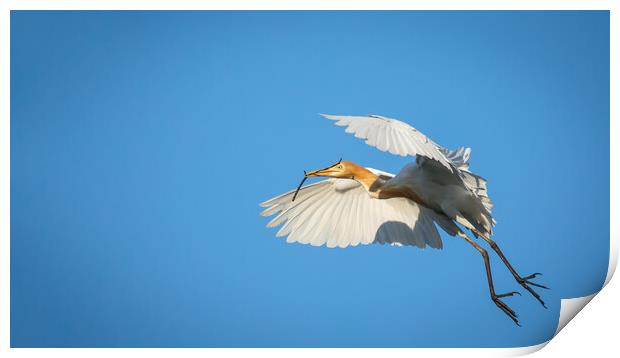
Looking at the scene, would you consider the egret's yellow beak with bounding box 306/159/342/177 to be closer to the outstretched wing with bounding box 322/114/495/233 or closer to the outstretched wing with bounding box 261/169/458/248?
the outstretched wing with bounding box 261/169/458/248

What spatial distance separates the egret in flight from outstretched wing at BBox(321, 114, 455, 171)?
25 cm

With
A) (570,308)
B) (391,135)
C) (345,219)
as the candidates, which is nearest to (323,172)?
(345,219)

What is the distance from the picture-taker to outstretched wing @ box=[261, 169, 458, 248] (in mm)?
3154

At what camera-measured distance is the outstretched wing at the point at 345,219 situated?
3.15 m

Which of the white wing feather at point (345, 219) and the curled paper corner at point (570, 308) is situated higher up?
the white wing feather at point (345, 219)

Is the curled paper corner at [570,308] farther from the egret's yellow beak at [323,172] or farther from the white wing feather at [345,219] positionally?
the egret's yellow beak at [323,172]

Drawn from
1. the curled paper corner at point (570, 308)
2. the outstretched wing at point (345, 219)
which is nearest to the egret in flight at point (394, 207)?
the outstretched wing at point (345, 219)

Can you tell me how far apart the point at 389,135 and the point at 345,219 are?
3.12 ft

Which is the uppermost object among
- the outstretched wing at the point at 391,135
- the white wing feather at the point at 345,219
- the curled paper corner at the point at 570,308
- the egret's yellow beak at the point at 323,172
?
the outstretched wing at the point at 391,135
